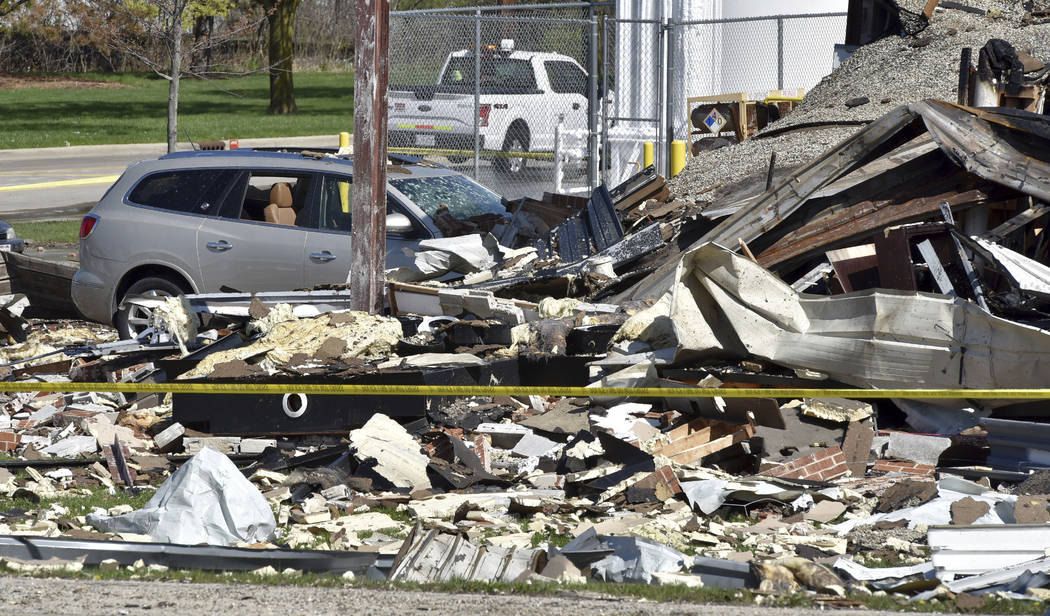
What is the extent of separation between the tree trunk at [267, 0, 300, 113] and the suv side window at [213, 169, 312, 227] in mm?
19001

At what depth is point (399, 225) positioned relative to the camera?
30.5 feet

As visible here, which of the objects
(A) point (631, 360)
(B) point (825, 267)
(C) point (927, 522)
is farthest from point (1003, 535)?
(B) point (825, 267)

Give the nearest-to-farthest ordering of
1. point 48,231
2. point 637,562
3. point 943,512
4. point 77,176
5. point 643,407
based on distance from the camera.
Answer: point 637,562, point 943,512, point 643,407, point 48,231, point 77,176

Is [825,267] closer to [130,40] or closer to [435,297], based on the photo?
[435,297]

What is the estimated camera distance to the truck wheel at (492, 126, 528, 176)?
15.0m

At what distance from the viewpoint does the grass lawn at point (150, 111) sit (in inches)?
1223

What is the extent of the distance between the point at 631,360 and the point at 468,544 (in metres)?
2.59

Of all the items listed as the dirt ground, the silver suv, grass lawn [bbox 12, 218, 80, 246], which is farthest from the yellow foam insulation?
the dirt ground

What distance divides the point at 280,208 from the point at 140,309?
1.44 m

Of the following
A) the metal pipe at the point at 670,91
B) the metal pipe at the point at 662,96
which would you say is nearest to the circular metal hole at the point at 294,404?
the metal pipe at the point at 670,91

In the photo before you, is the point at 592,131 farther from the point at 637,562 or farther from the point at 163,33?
the point at 637,562

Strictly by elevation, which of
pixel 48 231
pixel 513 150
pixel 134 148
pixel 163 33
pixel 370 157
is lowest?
pixel 48 231

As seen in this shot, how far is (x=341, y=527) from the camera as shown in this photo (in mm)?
5449

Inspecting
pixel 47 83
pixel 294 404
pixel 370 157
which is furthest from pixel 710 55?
pixel 47 83
